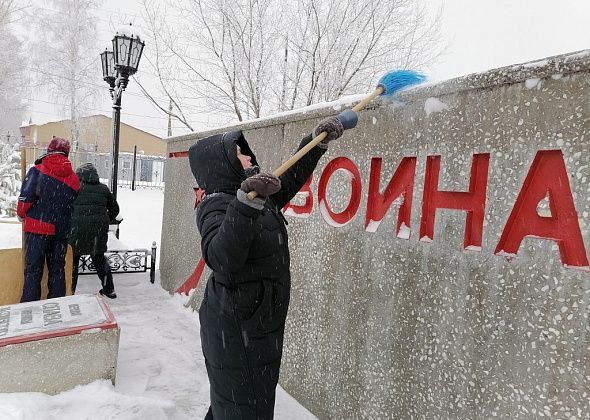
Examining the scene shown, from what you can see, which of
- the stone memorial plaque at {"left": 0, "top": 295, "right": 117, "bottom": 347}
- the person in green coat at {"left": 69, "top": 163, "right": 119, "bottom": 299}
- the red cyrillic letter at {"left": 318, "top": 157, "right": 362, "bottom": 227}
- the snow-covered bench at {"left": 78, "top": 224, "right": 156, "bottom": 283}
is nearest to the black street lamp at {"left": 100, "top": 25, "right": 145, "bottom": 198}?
the snow-covered bench at {"left": 78, "top": 224, "right": 156, "bottom": 283}

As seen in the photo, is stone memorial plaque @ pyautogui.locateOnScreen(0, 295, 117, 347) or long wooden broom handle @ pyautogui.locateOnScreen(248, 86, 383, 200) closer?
long wooden broom handle @ pyautogui.locateOnScreen(248, 86, 383, 200)

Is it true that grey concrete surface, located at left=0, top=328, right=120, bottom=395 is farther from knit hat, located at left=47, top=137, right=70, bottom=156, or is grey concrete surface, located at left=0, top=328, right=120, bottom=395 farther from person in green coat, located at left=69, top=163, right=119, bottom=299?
person in green coat, located at left=69, top=163, right=119, bottom=299

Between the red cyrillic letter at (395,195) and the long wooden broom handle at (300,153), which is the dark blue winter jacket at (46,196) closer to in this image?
the long wooden broom handle at (300,153)

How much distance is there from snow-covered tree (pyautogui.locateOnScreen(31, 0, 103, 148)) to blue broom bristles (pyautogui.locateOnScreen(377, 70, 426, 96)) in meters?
26.8

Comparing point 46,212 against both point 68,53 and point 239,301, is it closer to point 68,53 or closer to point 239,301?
point 239,301

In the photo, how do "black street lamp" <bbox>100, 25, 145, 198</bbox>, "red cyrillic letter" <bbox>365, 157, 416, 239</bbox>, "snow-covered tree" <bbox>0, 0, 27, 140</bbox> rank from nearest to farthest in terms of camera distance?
"red cyrillic letter" <bbox>365, 157, 416, 239</bbox> → "black street lamp" <bbox>100, 25, 145, 198</bbox> → "snow-covered tree" <bbox>0, 0, 27, 140</bbox>

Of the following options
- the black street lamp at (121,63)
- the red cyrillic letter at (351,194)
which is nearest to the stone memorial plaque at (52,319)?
the red cyrillic letter at (351,194)

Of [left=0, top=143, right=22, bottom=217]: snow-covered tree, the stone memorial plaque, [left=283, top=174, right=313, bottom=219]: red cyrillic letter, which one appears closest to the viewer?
the stone memorial plaque

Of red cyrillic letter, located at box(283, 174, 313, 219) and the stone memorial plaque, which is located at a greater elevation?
red cyrillic letter, located at box(283, 174, 313, 219)

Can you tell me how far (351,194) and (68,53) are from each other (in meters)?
27.9

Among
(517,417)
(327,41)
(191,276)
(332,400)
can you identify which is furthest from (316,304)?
(327,41)

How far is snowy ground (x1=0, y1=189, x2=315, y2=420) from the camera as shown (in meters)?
2.84

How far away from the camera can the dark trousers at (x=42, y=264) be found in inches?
176

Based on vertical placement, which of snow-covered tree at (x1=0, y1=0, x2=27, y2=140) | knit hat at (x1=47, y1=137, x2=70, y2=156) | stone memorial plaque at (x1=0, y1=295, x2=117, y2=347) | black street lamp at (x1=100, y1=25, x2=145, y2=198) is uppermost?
snow-covered tree at (x1=0, y1=0, x2=27, y2=140)
